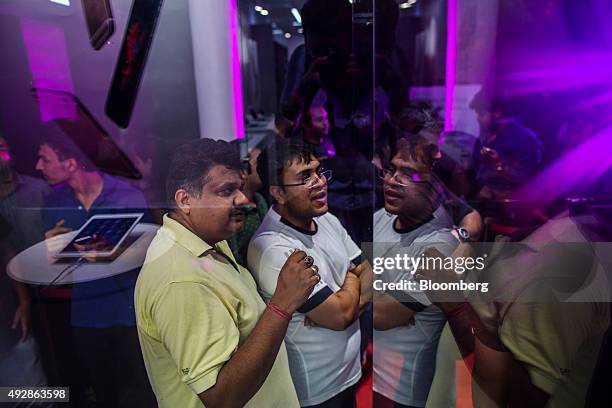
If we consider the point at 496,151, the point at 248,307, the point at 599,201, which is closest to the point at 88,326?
the point at 248,307

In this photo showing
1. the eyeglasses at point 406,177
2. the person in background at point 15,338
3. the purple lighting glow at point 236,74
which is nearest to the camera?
the purple lighting glow at point 236,74

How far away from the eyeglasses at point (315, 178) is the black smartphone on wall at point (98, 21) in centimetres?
69

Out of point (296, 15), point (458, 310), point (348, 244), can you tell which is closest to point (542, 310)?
point (458, 310)

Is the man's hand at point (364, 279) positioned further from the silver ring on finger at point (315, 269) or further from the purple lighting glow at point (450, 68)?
the purple lighting glow at point (450, 68)

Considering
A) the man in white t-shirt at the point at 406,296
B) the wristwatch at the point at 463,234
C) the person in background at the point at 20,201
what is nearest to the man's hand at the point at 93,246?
the person in background at the point at 20,201

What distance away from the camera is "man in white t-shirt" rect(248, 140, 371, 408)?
1.37 metres

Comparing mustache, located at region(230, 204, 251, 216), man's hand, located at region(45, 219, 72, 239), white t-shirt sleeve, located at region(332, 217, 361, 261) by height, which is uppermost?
mustache, located at region(230, 204, 251, 216)

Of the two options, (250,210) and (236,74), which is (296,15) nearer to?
(236,74)

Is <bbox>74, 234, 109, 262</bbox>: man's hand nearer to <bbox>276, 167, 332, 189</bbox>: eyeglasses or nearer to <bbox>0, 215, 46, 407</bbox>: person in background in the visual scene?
<bbox>0, 215, 46, 407</bbox>: person in background

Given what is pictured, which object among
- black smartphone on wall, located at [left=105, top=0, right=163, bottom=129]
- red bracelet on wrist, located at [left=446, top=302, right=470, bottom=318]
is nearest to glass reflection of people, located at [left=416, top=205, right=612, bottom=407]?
red bracelet on wrist, located at [left=446, top=302, right=470, bottom=318]

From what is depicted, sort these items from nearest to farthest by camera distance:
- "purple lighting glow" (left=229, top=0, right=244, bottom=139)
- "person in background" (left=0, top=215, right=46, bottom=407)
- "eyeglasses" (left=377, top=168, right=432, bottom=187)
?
"purple lighting glow" (left=229, top=0, right=244, bottom=139)
"eyeglasses" (left=377, top=168, right=432, bottom=187)
"person in background" (left=0, top=215, right=46, bottom=407)

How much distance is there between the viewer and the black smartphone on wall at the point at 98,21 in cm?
131

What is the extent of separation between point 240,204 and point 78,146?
552 mm

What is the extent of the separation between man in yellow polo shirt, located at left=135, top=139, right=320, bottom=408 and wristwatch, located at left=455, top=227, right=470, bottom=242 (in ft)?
1.55
